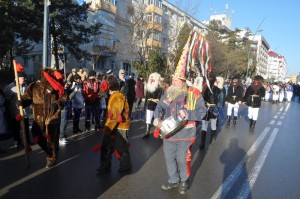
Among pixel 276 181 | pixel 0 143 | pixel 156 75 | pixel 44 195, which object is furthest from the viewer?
pixel 156 75

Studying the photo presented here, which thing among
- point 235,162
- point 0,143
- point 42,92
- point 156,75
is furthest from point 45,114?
point 156,75

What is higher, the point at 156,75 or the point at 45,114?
the point at 156,75

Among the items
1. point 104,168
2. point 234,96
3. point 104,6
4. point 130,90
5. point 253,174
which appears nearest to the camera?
point 104,168

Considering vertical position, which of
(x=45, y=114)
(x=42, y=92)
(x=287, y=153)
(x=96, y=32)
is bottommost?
(x=287, y=153)

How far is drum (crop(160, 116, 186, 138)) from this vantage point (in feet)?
16.4

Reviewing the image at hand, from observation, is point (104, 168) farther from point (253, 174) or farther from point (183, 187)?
point (253, 174)

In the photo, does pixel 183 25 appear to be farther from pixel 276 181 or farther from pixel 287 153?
pixel 276 181

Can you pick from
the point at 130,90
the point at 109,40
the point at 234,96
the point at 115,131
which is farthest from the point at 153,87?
the point at 109,40

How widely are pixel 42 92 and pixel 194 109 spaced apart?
2.88 m

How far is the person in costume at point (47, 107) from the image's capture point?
609cm

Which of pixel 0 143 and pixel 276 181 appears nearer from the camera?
pixel 276 181

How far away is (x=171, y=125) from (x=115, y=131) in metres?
1.34

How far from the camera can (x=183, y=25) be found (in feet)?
109

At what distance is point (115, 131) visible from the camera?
5926mm
